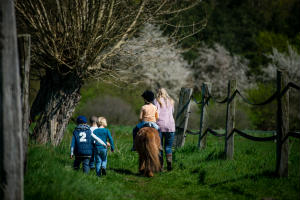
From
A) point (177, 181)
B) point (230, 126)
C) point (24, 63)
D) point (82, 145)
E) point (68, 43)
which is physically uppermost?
point (68, 43)

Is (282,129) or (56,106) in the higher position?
(56,106)

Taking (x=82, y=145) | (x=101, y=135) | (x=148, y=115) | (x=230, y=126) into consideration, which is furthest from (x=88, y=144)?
(x=230, y=126)

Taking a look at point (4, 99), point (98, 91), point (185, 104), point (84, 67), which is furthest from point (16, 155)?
point (98, 91)

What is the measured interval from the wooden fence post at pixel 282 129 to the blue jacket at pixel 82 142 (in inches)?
130

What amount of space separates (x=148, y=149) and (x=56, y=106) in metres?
3.37

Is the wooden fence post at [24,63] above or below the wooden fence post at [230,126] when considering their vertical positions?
above

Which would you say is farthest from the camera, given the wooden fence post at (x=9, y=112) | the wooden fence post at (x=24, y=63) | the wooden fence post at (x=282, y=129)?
the wooden fence post at (x=282, y=129)

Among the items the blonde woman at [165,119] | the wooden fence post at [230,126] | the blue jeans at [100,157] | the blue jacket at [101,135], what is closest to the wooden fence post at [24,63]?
the blue jacket at [101,135]

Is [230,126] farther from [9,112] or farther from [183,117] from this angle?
[9,112]

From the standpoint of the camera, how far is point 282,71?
5.22 metres

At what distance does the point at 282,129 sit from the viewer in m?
5.16

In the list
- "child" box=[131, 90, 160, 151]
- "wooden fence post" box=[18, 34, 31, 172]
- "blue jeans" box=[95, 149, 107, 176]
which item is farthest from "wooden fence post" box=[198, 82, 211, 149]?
"wooden fence post" box=[18, 34, 31, 172]

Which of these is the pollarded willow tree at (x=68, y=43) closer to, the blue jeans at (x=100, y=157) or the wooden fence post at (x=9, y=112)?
the blue jeans at (x=100, y=157)

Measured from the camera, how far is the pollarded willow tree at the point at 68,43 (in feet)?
26.2
